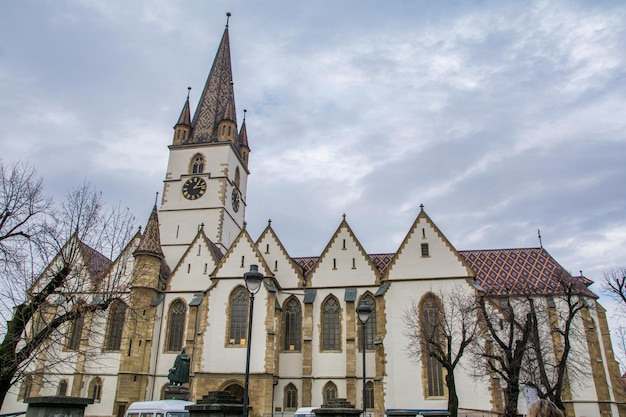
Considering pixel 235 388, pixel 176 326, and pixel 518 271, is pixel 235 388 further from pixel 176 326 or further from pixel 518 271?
pixel 518 271

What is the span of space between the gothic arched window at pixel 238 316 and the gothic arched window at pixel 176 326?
4.40 m

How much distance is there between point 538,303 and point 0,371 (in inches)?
1253

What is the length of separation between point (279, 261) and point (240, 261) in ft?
10.0

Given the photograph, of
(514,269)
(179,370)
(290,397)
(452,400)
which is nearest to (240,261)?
(290,397)

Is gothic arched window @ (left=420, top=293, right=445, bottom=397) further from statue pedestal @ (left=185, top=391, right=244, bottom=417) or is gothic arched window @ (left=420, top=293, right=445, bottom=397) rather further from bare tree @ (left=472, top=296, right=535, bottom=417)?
statue pedestal @ (left=185, top=391, right=244, bottom=417)

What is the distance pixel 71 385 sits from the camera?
3462cm

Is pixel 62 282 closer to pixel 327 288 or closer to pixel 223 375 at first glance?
pixel 223 375

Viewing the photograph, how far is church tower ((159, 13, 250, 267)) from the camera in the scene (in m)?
44.7

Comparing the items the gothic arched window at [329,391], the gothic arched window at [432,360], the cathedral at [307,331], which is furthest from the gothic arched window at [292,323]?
the gothic arched window at [432,360]

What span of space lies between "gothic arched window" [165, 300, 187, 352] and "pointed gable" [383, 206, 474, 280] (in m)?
15.2

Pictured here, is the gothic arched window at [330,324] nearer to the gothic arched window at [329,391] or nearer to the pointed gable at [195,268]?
the gothic arched window at [329,391]

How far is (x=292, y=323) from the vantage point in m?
35.0

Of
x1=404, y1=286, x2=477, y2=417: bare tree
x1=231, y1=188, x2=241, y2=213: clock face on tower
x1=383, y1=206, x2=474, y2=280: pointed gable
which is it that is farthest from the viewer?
x1=231, y1=188, x2=241, y2=213: clock face on tower

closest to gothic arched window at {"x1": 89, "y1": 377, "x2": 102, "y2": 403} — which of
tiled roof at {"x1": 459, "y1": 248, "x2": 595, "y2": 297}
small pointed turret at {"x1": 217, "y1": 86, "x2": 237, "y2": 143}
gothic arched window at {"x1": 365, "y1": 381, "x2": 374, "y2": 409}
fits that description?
gothic arched window at {"x1": 365, "y1": 381, "x2": 374, "y2": 409}
